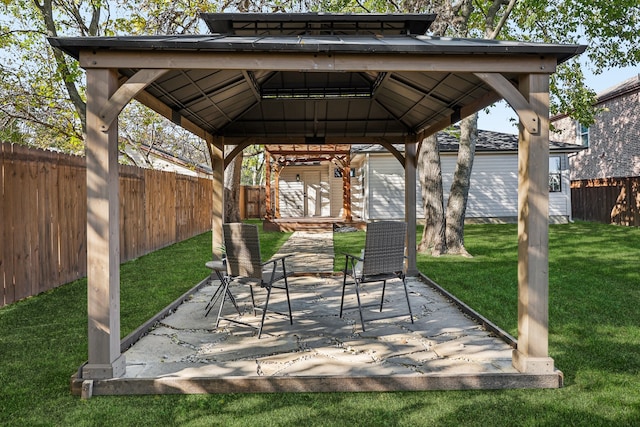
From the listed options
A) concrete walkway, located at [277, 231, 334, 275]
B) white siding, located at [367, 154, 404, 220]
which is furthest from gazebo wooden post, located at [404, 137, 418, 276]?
white siding, located at [367, 154, 404, 220]

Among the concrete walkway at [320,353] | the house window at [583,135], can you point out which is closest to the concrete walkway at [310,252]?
the concrete walkway at [320,353]

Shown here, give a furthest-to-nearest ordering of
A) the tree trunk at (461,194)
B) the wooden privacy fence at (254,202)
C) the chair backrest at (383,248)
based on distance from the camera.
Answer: the wooden privacy fence at (254,202)
the tree trunk at (461,194)
the chair backrest at (383,248)

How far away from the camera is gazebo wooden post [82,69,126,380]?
3711mm

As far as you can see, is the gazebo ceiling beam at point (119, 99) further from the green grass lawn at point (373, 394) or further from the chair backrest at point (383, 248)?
the chair backrest at point (383, 248)

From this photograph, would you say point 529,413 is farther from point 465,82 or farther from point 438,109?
point 438,109

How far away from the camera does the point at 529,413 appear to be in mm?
3266

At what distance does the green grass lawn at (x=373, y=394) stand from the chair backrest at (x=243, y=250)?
1298 mm

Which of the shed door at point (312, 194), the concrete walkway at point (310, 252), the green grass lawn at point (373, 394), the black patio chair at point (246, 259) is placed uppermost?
the shed door at point (312, 194)

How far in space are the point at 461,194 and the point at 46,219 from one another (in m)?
8.36

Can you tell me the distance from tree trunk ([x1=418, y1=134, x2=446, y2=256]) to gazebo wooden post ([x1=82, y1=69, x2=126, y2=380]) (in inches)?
343

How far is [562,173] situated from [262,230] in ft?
41.5

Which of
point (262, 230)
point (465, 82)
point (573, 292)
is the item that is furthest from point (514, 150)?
point (465, 82)

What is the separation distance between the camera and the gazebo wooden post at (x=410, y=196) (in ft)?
26.8

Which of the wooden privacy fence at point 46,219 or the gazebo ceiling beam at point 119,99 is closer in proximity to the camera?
the gazebo ceiling beam at point 119,99
